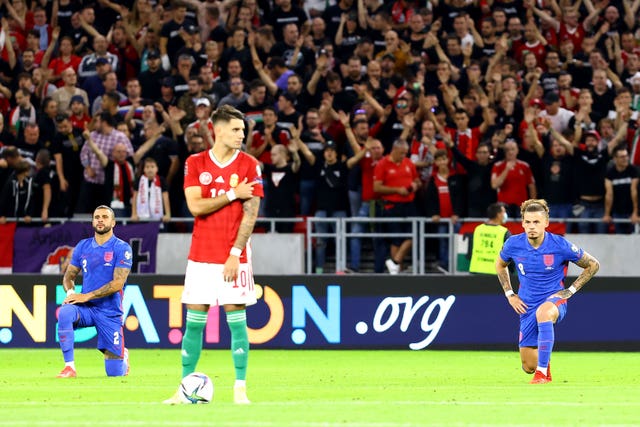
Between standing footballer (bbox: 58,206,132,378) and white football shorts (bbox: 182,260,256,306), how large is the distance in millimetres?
4230

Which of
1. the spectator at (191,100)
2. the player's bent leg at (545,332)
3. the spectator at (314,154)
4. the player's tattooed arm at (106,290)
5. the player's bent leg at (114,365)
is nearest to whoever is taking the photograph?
the player's bent leg at (545,332)

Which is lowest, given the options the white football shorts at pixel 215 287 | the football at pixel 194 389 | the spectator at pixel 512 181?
the football at pixel 194 389

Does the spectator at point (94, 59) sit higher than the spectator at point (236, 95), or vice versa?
the spectator at point (94, 59)

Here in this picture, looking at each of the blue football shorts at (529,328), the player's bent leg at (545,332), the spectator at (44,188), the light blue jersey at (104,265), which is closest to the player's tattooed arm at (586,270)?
the player's bent leg at (545,332)

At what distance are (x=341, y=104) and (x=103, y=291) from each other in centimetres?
830

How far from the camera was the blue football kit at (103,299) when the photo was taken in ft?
44.6

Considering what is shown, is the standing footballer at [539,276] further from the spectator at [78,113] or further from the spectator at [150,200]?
the spectator at [78,113]

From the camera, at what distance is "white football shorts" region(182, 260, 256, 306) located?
941 cm

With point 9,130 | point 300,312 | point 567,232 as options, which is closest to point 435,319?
point 300,312

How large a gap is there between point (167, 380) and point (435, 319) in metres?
5.65

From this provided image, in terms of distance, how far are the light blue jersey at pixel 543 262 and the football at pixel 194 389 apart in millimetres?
4242

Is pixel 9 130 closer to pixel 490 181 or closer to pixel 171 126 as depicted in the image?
pixel 171 126

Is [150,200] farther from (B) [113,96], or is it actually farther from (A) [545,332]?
(A) [545,332]

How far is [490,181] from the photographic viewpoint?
19.5 metres
